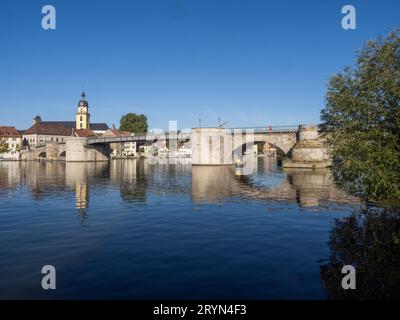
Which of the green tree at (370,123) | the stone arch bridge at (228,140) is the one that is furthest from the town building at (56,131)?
the green tree at (370,123)

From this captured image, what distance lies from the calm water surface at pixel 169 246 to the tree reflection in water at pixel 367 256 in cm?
55

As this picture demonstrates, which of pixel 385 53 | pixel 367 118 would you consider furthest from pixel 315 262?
pixel 385 53

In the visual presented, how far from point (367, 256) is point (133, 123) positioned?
505 feet

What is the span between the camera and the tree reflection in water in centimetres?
1141

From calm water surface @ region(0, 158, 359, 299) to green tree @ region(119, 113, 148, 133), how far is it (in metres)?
131

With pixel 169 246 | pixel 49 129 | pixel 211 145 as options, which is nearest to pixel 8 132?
pixel 49 129

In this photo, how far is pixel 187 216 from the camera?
25.0m

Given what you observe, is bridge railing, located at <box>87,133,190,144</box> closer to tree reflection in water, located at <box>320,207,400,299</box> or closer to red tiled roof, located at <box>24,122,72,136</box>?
red tiled roof, located at <box>24,122,72,136</box>

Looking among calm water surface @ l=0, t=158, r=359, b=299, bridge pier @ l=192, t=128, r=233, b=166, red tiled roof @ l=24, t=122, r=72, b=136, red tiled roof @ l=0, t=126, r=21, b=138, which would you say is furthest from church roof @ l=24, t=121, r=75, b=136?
calm water surface @ l=0, t=158, r=359, b=299

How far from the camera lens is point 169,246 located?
17.1 metres

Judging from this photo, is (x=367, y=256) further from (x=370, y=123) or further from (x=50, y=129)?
(x=50, y=129)

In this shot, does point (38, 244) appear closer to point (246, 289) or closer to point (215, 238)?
point (215, 238)
